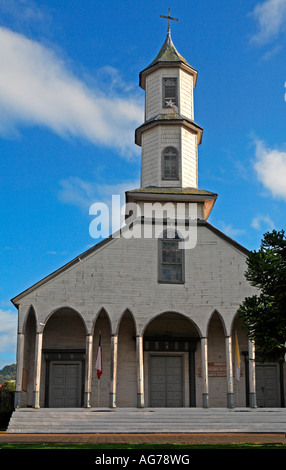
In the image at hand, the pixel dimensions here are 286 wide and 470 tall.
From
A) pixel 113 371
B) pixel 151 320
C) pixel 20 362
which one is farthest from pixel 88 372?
pixel 151 320

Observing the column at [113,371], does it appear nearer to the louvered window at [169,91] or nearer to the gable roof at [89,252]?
the gable roof at [89,252]

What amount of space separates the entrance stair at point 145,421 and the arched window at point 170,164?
11.5 meters

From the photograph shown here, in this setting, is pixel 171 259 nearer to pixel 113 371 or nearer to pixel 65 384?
pixel 113 371

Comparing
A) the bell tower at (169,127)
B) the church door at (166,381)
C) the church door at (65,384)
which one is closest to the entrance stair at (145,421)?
the church door at (166,381)

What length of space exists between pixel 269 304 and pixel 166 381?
10.3 meters

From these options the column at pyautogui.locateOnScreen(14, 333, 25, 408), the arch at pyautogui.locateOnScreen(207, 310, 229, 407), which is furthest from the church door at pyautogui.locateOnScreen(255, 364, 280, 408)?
the column at pyautogui.locateOnScreen(14, 333, 25, 408)

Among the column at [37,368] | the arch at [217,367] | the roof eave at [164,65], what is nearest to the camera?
the column at [37,368]

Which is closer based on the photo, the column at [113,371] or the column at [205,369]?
the column at [113,371]

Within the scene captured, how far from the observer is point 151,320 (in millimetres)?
26484

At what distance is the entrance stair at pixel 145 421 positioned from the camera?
2348cm
